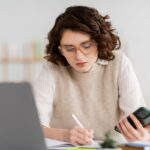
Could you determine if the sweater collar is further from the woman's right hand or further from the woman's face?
the woman's right hand

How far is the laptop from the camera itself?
823mm

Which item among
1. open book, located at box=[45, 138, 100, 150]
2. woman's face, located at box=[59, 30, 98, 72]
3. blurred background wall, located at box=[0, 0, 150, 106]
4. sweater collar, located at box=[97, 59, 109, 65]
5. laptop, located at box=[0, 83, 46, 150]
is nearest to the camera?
laptop, located at box=[0, 83, 46, 150]

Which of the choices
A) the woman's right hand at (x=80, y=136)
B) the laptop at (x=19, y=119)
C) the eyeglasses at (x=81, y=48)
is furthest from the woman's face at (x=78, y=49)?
the laptop at (x=19, y=119)

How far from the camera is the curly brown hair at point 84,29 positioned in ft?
5.91

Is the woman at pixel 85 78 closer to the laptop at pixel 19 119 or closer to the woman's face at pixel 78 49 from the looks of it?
the woman's face at pixel 78 49

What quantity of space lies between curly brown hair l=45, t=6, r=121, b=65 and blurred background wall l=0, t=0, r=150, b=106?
2100 millimetres

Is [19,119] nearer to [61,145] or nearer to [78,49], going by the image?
[61,145]

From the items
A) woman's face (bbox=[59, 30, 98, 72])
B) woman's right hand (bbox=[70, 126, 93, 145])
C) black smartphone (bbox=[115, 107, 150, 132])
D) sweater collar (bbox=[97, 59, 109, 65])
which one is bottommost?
woman's right hand (bbox=[70, 126, 93, 145])

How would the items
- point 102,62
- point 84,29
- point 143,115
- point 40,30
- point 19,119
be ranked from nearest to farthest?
1. point 19,119
2. point 143,115
3. point 84,29
4. point 102,62
5. point 40,30

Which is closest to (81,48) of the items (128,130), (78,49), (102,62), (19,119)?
(78,49)

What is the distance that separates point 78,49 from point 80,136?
1.57 ft

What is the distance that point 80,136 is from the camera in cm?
150

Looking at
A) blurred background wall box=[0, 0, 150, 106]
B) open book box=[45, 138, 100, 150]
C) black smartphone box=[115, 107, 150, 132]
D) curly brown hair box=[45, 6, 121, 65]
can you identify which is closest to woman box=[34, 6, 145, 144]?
curly brown hair box=[45, 6, 121, 65]

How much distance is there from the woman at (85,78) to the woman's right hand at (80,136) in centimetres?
28
